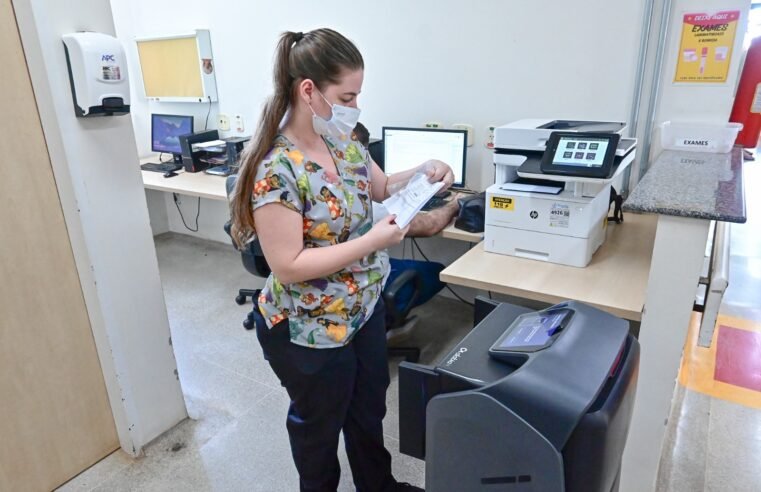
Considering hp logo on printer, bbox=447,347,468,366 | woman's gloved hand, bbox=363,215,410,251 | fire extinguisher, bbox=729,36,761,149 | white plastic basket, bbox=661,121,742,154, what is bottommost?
hp logo on printer, bbox=447,347,468,366

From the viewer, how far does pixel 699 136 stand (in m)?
2.02

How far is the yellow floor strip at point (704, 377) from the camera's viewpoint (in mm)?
2232

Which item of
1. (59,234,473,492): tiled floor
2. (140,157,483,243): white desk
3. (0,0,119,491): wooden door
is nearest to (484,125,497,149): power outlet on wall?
(59,234,473,492): tiled floor

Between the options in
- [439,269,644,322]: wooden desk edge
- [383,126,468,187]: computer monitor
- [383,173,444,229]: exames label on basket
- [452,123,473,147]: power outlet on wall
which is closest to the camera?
[383,173,444,229]: exames label on basket

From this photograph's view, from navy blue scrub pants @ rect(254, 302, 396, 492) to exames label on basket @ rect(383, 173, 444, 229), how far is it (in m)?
0.31

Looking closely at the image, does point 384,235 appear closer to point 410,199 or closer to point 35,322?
point 410,199

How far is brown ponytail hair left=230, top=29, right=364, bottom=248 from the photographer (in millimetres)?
1146

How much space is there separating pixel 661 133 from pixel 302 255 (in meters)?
1.77

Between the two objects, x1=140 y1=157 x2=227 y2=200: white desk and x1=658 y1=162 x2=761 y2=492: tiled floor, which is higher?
x1=140 y1=157 x2=227 y2=200: white desk

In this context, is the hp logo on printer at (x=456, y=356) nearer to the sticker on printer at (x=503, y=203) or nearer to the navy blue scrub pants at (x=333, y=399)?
the navy blue scrub pants at (x=333, y=399)

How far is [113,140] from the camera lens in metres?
1.66

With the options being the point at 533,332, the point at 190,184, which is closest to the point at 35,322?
the point at 533,332

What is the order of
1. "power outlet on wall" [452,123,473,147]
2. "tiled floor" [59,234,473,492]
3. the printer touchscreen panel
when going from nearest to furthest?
the printer touchscreen panel → "tiled floor" [59,234,473,492] → "power outlet on wall" [452,123,473,147]

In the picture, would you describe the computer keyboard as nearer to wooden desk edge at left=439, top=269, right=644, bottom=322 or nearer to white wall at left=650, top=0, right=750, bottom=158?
wooden desk edge at left=439, top=269, right=644, bottom=322
